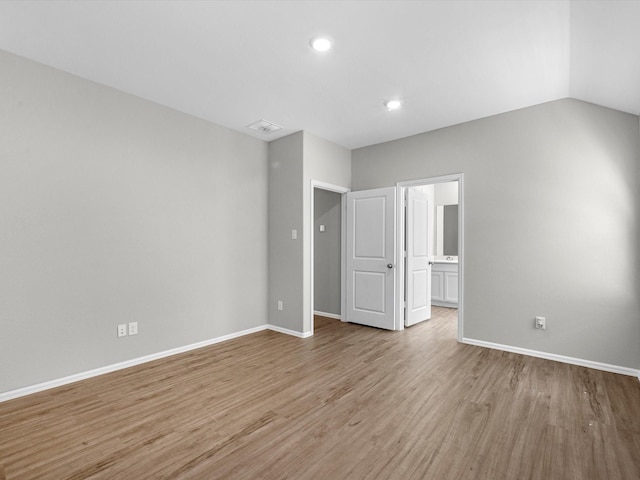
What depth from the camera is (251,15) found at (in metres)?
2.10

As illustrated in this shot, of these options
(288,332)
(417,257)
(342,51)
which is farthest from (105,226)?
(417,257)

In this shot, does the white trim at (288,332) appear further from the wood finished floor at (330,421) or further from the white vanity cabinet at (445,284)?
the white vanity cabinet at (445,284)

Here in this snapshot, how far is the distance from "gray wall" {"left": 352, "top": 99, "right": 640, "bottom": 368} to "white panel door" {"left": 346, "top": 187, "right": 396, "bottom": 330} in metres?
0.94

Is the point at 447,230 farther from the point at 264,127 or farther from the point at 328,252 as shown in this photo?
the point at 264,127

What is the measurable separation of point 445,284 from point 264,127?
4.41 m

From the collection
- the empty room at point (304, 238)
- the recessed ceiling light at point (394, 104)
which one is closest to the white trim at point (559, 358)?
the empty room at point (304, 238)

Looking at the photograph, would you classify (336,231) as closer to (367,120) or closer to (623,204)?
(367,120)

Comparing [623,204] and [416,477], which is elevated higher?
[623,204]

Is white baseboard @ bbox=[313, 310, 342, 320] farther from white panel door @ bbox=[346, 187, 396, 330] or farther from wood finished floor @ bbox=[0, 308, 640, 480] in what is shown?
wood finished floor @ bbox=[0, 308, 640, 480]

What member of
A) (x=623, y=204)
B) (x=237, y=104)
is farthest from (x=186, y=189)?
(x=623, y=204)

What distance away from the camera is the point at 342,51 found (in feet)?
8.13

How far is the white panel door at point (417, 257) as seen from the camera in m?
4.57

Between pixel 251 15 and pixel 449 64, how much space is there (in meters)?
1.63

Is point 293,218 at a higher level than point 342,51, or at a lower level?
lower
